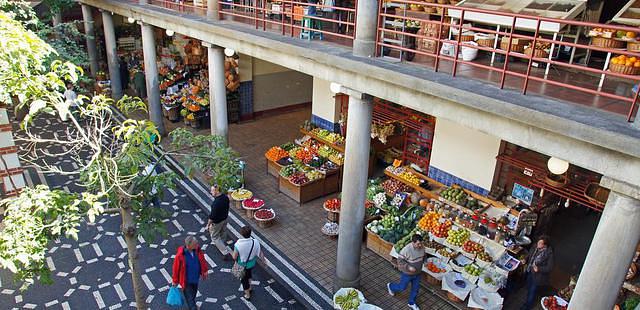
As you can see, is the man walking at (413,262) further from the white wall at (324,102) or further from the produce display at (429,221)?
the white wall at (324,102)

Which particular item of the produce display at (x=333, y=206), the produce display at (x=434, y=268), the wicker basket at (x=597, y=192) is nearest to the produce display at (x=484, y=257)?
the produce display at (x=434, y=268)

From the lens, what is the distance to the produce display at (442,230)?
10797 mm

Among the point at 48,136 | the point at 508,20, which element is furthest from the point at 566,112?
the point at 48,136

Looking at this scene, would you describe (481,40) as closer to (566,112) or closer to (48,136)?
(566,112)

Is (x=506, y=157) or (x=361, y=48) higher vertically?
(x=361, y=48)

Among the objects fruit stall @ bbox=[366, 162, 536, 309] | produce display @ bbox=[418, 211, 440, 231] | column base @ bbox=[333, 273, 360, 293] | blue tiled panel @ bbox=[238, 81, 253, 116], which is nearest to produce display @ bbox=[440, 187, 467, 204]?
fruit stall @ bbox=[366, 162, 536, 309]

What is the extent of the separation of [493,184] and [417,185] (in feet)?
6.66

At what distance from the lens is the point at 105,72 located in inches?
972

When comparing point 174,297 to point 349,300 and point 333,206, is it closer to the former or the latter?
point 349,300

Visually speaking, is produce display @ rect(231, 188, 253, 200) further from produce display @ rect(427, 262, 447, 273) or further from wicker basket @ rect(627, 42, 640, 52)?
wicker basket @ rect(627, 42, 640, 52)

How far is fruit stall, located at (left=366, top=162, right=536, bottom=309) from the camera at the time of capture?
32.6ft

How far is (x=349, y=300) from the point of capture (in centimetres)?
945

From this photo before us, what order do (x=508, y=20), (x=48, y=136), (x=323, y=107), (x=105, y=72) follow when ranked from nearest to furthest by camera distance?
(x=508, y=20) < (x=323, y=107) < (x=48, y=136) < (x=105, y=72)

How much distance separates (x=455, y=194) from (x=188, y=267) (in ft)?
22.2
